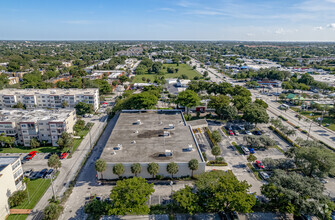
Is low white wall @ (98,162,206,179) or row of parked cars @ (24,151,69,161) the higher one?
low white wall @ (98,162,206,179)

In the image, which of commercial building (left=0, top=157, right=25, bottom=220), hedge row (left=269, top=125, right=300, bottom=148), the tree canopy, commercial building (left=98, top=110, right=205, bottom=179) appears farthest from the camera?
hedge row (left=269, top=125, right=300, bottom=148)

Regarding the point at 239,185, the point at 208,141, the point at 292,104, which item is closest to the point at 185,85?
the point at 292,104

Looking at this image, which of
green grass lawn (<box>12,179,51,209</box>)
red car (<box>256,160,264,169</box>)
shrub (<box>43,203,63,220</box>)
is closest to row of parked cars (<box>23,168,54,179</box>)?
green grass lawn (<box>12,179,51,209</box>)

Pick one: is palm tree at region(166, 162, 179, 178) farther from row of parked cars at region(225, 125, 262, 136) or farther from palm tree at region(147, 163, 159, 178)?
row of parked cars at region(225, 125, 262, 136)

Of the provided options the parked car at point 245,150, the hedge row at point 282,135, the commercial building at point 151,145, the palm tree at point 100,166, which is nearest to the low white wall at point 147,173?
the commercial building at point 151,145

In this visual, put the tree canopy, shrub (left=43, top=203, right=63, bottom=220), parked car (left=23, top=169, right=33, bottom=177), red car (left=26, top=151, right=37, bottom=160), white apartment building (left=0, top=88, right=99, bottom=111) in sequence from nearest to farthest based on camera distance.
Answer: the tree canopy, shrub (left=43, top=203, right=63, bottom=220), parked car (left=23, top=169, right=33, bottom=177), red car (left=26, top=151, right=37, bottom=160), white apartment building (left=0, top=88, right=99, bottom=111)

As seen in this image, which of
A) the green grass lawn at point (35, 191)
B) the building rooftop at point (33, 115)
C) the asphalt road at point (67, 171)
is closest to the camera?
the asphalt road at point (67, 171)

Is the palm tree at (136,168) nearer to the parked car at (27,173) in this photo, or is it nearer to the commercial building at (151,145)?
the commercial building at (151,145)
